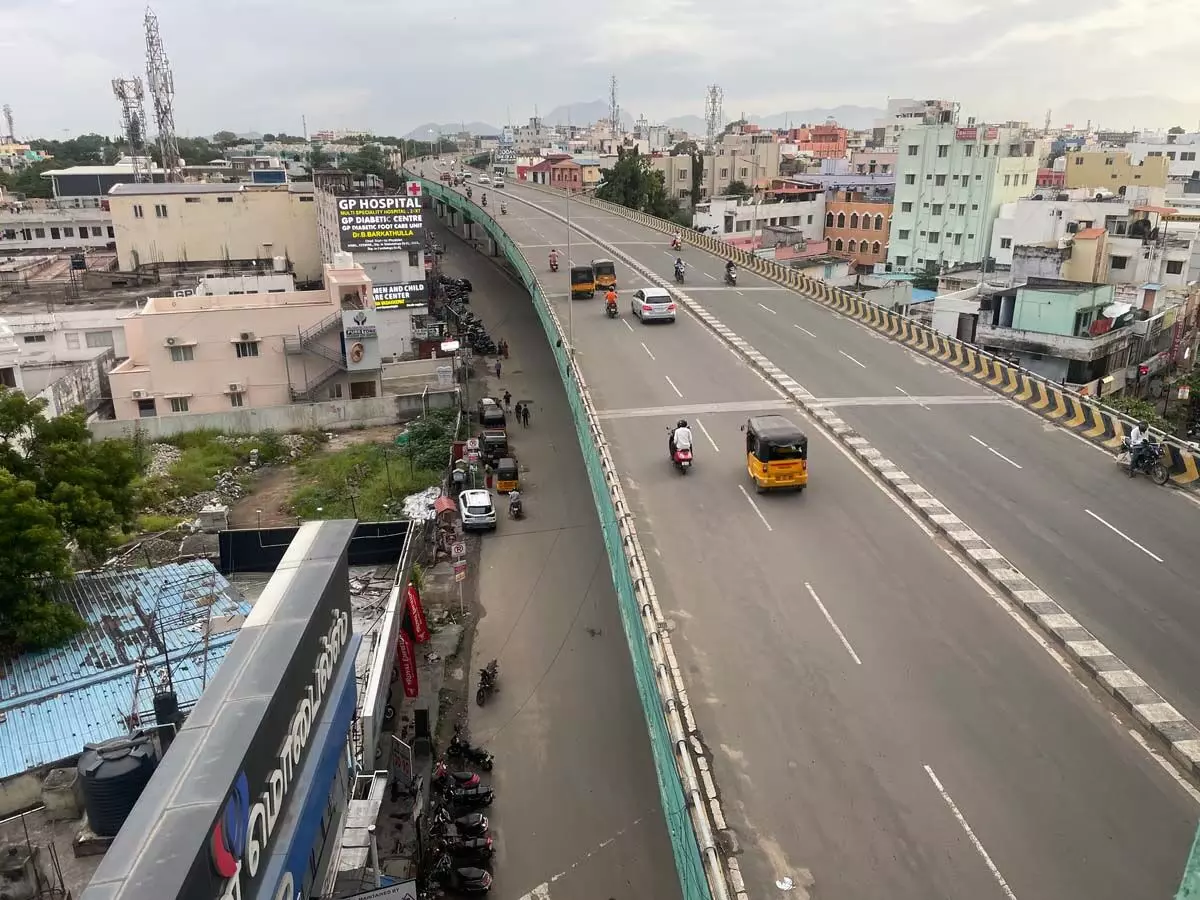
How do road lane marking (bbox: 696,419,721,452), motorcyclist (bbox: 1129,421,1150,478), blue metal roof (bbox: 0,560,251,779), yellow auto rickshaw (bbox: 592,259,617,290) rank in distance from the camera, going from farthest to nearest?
yellow auto rickshaw (bbox: 592,259,617,290) → road lane marking (bbox: 696,419,721,452) → motorcyclist (bbox: 1129,421,1150,478) → blue metal roof (bbox: 0,560,251,779)

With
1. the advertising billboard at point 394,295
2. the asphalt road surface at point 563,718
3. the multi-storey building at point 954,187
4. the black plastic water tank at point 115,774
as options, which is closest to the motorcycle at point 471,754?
the asphalt road surface at point 563,718

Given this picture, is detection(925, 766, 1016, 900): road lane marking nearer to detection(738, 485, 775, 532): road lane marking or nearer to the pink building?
detection(738, 485, 775, 532): road lane marking

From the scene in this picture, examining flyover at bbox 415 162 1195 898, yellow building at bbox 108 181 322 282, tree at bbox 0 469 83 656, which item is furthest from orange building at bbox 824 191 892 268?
tree at bbox 0 469 83 656

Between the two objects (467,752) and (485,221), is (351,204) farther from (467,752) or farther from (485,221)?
(467,752)

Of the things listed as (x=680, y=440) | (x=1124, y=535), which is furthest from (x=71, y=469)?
(x=1124, y=535)

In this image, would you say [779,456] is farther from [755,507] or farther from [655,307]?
[655,307]

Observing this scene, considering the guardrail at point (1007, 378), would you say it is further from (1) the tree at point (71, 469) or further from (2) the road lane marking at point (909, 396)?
(1) the tree at point (71, 469)

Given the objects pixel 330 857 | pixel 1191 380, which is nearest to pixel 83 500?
pixel 330 857
